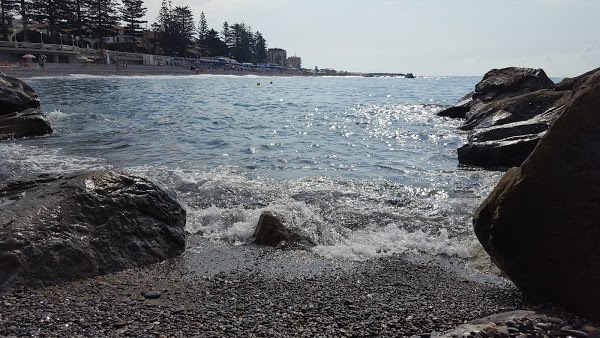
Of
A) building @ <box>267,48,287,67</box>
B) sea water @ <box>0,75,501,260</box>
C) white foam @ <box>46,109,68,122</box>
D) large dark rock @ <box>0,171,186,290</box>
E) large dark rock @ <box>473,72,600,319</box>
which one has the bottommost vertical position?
white foam @ <box>46,109,68,122</box>

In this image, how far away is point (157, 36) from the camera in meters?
114

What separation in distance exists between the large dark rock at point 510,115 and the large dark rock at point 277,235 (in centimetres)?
821

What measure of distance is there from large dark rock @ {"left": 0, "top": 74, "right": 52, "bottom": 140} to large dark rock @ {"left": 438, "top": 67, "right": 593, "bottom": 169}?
14940mm

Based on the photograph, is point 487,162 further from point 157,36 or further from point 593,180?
point 157,36

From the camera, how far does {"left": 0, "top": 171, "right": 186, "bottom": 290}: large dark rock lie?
5.25 m

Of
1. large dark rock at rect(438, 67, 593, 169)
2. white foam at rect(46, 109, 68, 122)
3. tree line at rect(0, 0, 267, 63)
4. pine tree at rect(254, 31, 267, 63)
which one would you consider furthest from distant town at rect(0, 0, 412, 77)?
large dark rock at rect(438, 67, 593, 169)

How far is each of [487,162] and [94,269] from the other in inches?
439

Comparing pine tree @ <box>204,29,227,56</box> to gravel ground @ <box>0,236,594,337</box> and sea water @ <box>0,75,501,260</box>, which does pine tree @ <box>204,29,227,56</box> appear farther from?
gravel ground @ <box>0,236,594,337</box>

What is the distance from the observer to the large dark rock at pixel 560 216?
448cm

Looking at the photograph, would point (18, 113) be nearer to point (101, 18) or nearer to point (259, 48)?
point (101, 18)

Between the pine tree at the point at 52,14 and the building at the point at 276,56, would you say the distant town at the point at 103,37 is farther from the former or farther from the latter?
the building at the point at 276,56

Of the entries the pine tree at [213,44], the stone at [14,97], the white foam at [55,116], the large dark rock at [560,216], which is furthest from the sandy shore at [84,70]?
the large dark rock at [560,216]

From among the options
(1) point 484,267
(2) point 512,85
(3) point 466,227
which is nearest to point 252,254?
(1) point 484,267

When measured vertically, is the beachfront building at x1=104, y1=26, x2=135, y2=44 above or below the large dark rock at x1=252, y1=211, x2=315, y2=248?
above
